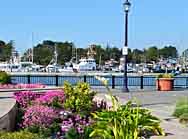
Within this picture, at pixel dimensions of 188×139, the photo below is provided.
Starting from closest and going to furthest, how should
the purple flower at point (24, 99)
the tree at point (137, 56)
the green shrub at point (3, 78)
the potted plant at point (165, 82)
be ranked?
the purple flower at point (24, 99) < the green shrub at point (3, 78) < the potted plant at point (165, 82) < the tree at point (137, 56)

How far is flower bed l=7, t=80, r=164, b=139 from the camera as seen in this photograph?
752cm

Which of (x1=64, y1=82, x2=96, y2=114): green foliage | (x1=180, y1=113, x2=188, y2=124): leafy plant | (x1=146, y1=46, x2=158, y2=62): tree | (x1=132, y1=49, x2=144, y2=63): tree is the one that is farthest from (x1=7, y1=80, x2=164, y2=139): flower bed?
(x1=146, y1=46, x2=158, y2=62): tree

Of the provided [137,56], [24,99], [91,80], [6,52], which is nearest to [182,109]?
[24,99]

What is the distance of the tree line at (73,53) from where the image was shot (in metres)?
119

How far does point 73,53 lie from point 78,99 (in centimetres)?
11213

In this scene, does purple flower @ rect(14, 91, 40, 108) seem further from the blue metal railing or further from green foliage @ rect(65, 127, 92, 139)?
the blue metal railing

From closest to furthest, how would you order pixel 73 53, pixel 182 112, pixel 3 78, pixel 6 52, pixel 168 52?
pixel 182 112 → pixel 3 78 → pixel 6 52 → pixel 73 53 → pixel 168 52

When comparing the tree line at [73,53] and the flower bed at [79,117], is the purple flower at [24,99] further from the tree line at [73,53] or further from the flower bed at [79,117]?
the tree line at [73,53]

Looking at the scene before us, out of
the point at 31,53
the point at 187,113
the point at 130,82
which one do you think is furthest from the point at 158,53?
the point at 187,113

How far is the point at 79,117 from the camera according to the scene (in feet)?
37.3

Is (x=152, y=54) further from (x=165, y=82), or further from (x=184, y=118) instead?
(x=184, y=118)

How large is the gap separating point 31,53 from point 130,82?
7847 centimetres

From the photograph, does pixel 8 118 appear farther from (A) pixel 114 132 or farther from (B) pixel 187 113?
(B) pixel 187 113

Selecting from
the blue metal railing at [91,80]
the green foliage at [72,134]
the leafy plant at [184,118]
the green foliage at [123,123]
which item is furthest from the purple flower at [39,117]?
the blue metal railing at [91,80]
